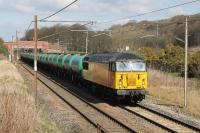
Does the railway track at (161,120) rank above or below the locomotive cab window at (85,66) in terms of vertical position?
below

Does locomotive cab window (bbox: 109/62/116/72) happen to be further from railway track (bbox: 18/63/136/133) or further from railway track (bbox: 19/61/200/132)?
railway track (bbox: 18/63/136/133)

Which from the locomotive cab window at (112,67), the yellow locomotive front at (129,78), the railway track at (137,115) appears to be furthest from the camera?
the locomotive cab window at (112,67)

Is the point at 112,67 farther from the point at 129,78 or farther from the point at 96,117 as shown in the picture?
the point at 96,117

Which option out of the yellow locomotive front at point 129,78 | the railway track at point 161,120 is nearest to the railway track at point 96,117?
the railway track at point 161,120

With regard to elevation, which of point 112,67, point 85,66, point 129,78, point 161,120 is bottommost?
point 161,120

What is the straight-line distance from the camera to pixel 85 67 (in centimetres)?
3381

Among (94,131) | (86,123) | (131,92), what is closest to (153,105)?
(131,92)

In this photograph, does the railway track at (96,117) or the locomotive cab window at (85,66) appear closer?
the railway track at (96,117)

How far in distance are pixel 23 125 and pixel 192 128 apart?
811 centimetres

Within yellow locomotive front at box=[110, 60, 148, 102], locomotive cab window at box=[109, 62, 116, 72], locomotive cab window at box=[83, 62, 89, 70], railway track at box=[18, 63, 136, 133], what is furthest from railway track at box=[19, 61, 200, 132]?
locomotive cab window at box=[83, 62, 89, 70]

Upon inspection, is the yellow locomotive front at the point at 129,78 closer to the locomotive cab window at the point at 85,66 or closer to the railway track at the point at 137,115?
the railway track at the point at 137,115

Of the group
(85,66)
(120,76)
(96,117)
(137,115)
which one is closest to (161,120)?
(137,115)

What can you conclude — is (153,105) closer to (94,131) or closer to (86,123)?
(86,123)

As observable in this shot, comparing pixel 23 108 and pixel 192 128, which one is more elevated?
pixel 23 108
